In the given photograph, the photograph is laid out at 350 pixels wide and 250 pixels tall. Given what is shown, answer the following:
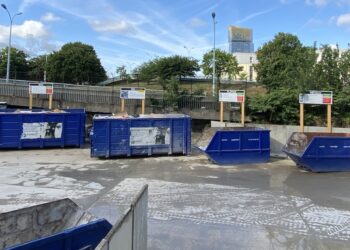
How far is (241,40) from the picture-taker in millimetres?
147250

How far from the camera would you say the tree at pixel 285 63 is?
22406mm

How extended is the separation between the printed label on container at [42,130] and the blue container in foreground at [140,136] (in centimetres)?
335

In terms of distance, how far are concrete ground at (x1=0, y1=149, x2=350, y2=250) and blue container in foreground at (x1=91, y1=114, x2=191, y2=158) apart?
2.25ft

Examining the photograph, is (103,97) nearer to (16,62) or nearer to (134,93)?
(134,93)

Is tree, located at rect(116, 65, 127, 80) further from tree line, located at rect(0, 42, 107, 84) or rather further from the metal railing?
the metal railing

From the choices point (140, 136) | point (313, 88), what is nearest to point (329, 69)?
point (313, 88)

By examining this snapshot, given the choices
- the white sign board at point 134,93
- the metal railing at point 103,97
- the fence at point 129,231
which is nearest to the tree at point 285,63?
the metal railing at point 103,97

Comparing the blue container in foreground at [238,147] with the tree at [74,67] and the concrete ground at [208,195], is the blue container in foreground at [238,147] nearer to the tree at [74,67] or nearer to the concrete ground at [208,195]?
the concrete ground at [208,195]

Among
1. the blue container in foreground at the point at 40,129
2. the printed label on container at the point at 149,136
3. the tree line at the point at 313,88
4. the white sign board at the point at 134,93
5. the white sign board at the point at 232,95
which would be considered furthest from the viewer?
the tree line at the point at 313,88

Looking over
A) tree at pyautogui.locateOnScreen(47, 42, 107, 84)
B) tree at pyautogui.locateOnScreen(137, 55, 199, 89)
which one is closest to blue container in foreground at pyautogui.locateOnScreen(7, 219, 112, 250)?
tree at pyautogui.locateOnScreen(47, 42, 107, 84)

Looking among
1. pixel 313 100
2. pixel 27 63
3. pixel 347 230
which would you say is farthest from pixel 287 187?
pixel 27 63

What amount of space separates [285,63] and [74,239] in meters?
41.2

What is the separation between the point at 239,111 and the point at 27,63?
63.5m

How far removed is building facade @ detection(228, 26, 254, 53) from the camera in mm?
145750
